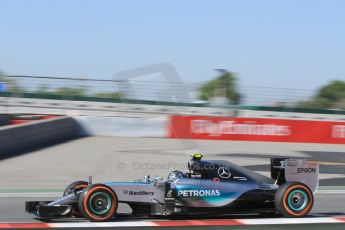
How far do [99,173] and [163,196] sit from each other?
711cm

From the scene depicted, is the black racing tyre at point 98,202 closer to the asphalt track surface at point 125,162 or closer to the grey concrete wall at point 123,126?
the asphalt track surface at point 125,162

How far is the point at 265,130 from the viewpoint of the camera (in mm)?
21062

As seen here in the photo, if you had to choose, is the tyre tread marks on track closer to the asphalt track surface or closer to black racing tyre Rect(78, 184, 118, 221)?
black racing tyre Rect(78, 184, 118, 221)

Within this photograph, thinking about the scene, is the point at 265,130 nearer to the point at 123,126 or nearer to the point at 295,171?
the point at 123,126

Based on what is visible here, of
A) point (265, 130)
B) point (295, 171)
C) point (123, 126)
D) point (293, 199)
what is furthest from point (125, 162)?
point (293, 199)

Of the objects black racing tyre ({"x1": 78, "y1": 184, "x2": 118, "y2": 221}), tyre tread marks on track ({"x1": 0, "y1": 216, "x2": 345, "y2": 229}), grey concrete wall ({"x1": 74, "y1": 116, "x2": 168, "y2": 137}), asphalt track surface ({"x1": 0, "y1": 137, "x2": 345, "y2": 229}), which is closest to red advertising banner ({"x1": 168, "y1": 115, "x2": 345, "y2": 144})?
asphalt track surface ({"x1": 0, "y1": 137, "x2": 345, "y2": 229})

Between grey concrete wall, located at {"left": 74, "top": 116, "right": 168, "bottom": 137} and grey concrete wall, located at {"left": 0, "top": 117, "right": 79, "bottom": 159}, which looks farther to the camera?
grey concrete wall, located at {"left": 74, "top": 116, "right": 168, "bottom": 137}

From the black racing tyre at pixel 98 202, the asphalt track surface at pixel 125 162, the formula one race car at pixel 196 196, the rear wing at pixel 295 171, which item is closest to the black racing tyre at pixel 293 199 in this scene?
the formula one race car at pixel 196 196

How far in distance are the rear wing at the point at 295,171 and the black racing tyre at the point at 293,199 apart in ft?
1.01

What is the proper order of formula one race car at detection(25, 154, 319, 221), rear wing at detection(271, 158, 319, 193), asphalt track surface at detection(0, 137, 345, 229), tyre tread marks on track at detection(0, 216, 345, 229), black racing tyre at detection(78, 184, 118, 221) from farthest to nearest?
asphalt track surface at detection(0, 137, 345, 229), rear wing at detection(271, 158, 319, 193), formula one race car at detection(25, 154, 319, 221), black racing tyre at detection(78, 184, 118, 221), tyre tread marks on track at detection(0, 216, 345, 229)

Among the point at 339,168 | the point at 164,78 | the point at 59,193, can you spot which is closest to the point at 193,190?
the point at 59,193

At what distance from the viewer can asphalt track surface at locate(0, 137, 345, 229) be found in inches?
434

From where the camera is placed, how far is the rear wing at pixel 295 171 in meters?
8.51

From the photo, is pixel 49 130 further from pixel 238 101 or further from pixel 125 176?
pixel 238 101
